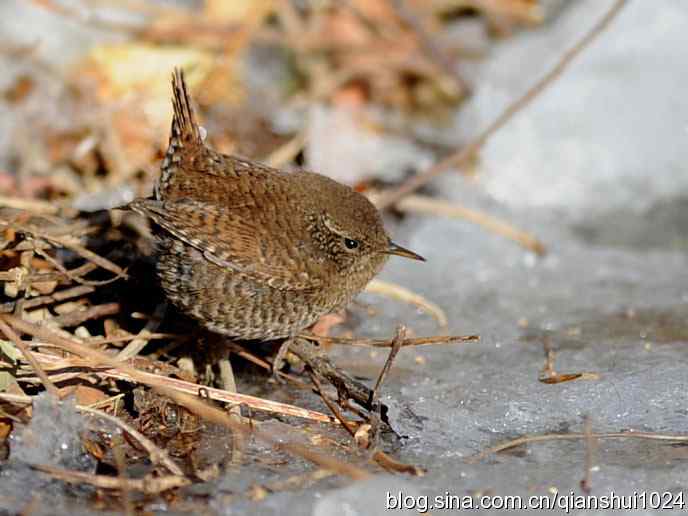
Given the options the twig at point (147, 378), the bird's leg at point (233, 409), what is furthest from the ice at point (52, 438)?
the bird's leg at point (233, 409)

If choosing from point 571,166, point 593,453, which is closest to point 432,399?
point 593,453

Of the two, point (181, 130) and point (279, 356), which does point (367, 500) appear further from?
point (181, 130)

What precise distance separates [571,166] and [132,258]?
2.71 metres

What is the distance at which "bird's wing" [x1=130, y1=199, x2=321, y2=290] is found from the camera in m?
3.43

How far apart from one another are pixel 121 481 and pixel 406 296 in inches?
71.6

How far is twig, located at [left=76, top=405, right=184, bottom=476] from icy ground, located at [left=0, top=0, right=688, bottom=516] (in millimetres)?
182

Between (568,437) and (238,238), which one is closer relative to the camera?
(568,437)

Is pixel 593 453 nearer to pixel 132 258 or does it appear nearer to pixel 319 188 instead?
pixel 319 188

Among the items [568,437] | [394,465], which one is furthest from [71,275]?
[568,437]

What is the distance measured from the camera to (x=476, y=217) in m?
5.28

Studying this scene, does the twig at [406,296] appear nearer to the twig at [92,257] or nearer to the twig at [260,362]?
the twig at [260,362]

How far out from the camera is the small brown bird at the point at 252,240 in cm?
346

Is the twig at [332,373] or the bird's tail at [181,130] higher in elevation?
the bird's tail at [181,130]

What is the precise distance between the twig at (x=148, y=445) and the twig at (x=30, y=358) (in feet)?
0.40
